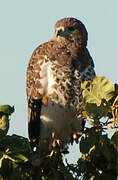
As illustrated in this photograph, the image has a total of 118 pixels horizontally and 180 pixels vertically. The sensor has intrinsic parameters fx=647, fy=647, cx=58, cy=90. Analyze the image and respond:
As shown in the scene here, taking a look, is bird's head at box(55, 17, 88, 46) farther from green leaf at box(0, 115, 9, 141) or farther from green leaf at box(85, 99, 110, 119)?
green leaf at box(85, 99, 110, 119)

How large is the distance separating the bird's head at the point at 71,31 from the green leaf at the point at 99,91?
2.46 m

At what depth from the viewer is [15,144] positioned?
15.8ft

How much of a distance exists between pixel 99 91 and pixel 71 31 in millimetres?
2741

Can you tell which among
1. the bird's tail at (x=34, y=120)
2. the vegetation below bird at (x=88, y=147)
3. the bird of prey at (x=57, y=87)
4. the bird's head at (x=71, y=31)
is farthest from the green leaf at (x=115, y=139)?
the bird's head at (x=71, y=31)

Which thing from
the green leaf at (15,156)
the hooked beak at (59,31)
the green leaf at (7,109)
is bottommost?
the green leaf at (15,156)

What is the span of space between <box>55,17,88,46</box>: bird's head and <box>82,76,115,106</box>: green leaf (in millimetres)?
2460

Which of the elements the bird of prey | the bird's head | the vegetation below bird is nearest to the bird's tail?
the bird of prey

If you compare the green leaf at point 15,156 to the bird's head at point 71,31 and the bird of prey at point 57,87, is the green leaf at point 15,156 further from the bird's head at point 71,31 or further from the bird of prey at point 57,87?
the bird's head at point 71,31

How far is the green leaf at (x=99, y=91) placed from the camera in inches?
189

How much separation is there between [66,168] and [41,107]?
1.57m

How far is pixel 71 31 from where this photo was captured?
24.6ft

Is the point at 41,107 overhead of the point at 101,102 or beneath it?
overhead

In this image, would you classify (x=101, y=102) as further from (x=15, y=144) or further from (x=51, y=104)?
(x=51, y=104)

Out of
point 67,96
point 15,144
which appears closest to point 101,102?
point 15,144
